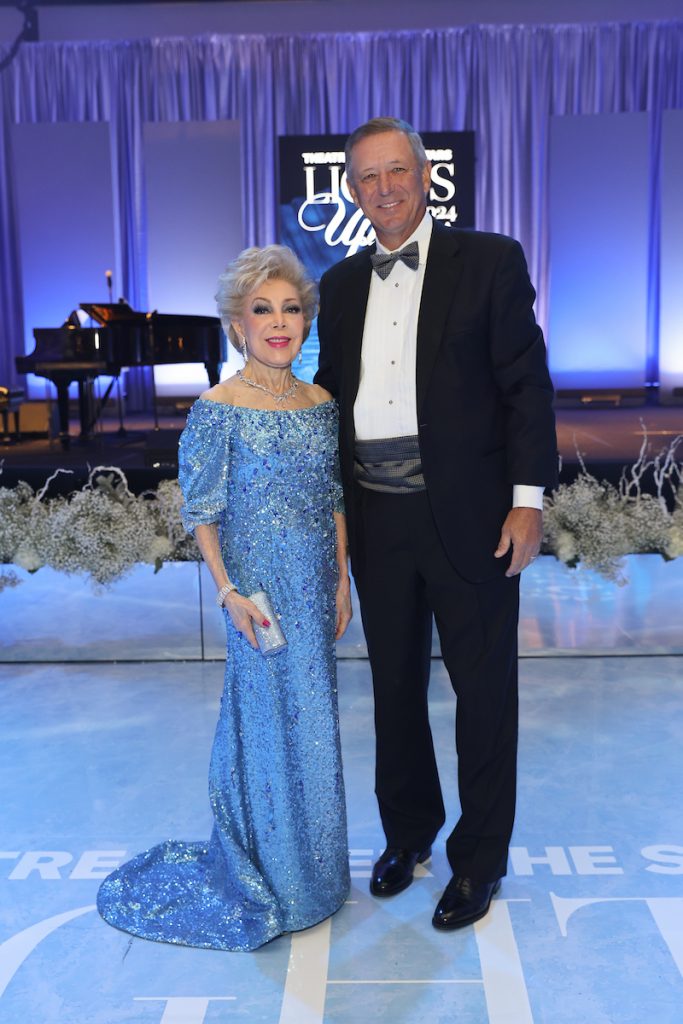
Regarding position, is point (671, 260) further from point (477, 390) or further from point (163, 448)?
point (477, 390)

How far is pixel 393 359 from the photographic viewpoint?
8.11ft

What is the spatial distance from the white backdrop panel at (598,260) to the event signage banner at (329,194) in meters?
3.18

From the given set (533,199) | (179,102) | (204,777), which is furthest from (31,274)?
(204,777)

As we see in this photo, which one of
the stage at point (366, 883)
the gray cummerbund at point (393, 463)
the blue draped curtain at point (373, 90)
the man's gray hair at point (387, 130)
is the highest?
the blue draped curtain at point (373, 90)

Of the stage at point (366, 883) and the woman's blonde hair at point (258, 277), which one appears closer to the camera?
the stage at point (366, 883)

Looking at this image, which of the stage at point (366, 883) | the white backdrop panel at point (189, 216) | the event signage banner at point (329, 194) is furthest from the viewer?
the white backdrop panel at point (189, 216)

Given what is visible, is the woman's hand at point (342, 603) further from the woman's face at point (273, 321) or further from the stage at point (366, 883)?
the stage at point (366, 883)

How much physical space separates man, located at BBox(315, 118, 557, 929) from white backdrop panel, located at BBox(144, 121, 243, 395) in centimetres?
1003

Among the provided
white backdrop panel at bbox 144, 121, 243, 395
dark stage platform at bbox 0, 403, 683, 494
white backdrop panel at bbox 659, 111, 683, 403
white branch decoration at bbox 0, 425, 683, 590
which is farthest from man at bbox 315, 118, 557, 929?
white backdrop panel at bbox 659, 111, 683, 403

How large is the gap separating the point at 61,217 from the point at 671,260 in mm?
7175

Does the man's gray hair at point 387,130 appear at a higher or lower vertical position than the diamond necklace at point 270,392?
higher

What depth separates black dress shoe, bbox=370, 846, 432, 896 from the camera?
2662mm

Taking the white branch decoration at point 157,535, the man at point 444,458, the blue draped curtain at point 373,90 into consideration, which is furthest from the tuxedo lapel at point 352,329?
the blue draped curtain at point 373,90

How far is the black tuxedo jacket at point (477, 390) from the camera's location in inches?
94.3
